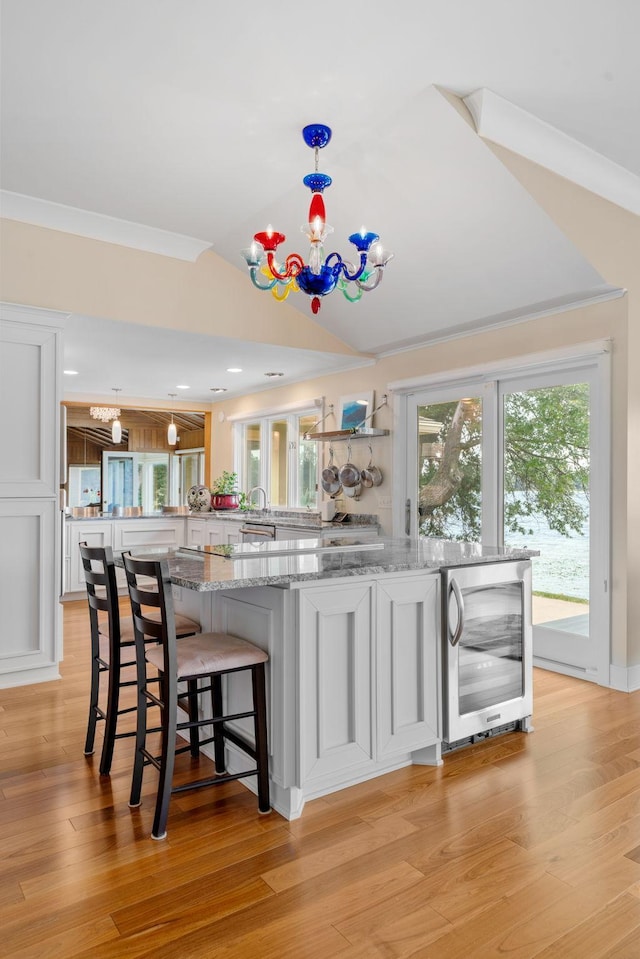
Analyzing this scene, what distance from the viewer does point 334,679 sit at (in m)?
2.36

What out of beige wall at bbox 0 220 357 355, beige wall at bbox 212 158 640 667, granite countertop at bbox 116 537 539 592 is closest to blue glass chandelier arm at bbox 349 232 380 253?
beige wall at bbox 212 158 640 667

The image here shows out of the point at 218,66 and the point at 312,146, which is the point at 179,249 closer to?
the point at 312,146

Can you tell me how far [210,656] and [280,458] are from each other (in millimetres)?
5017

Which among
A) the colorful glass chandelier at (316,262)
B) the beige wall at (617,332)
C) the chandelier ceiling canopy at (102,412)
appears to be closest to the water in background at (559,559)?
the beige wall at (617,332)

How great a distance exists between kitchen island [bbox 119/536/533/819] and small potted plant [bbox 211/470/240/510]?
4.13 m

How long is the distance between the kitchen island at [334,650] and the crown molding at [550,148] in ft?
6.81

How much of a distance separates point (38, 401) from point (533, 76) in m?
3.13

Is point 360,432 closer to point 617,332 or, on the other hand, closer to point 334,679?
point 617,332

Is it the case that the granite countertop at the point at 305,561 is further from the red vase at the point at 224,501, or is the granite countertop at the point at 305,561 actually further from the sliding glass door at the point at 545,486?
the red vase at the point at 224,501

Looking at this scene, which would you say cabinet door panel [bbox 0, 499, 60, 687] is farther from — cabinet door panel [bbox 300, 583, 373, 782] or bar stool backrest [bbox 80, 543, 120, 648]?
cabinet door panel [bbox 300, 583, 373, 782]

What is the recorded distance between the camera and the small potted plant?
697 cm

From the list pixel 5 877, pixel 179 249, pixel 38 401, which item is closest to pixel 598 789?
pixel 5 877

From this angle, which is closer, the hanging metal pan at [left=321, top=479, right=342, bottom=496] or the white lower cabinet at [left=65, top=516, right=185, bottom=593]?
the hanging metal pan at [left=321, top=479, right=342, bottom=496]

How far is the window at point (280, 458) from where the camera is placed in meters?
6.66
